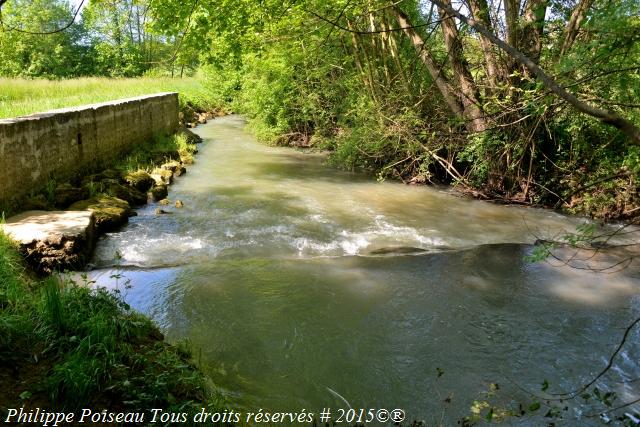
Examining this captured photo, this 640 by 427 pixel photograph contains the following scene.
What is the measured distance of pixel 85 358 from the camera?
3166mm

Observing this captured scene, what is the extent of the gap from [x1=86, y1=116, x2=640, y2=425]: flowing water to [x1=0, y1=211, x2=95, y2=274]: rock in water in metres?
0.37

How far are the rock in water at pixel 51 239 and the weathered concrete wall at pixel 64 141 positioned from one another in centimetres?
68

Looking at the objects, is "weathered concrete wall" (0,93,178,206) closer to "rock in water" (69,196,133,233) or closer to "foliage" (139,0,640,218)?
"rock in water" (69,196,133,233)

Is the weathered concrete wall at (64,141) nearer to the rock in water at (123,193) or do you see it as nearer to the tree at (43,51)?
the rock in water at (123,193)

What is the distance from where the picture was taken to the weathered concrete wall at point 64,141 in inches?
263

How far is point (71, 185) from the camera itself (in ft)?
26.8

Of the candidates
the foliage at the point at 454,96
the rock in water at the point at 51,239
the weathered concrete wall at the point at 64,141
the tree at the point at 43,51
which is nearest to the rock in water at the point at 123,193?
the weathered concrete wall at the point at 64,141

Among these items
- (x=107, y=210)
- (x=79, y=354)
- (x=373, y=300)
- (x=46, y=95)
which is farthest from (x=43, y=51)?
(x=79, y=354)

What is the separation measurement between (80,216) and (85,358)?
398 cm

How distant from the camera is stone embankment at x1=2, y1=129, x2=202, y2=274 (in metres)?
5.61

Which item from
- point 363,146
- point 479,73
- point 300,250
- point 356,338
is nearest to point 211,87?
point 363,146

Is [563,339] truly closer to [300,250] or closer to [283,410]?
[283,410]

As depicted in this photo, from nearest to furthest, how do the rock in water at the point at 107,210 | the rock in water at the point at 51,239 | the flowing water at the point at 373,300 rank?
the flowing water at the point at 373,300
the rock in water at the point at 51,239
the rock in water at the point at 107,210

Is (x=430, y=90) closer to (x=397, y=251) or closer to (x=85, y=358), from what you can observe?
(x=397, y=251)
